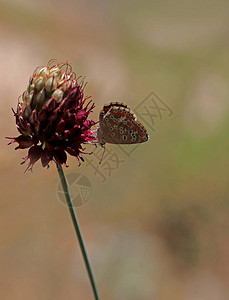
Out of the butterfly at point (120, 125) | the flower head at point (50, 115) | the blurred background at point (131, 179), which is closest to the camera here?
the flower head at point (50, 115)

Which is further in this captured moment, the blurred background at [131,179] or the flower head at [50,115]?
the blurred background at [131,179]

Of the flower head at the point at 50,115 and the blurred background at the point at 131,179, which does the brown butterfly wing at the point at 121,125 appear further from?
the blurred background at the point at 131,179

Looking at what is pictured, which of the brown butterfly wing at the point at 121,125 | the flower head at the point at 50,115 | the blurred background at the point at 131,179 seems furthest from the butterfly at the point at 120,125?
the blurred background at the point at 131,179

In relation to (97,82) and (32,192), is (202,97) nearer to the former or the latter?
(97,82)

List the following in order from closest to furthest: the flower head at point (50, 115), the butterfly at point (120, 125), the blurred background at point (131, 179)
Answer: the flower head at point (50, 115), the butterfly at point (120, 125), the blurred background at point (131, 179)

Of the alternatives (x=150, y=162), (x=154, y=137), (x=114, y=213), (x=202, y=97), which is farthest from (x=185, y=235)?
(x=202, y=97)

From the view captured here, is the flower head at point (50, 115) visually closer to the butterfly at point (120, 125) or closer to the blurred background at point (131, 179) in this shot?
the butterfly at point (120, 125)
